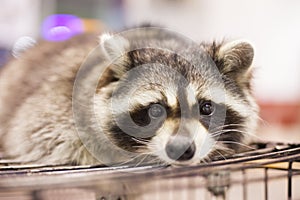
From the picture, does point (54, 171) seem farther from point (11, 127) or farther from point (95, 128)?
point (11, 127)

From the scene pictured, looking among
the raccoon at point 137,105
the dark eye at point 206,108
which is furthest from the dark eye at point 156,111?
the dark eye at point 206,108

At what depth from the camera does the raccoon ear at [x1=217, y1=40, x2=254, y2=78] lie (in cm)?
161

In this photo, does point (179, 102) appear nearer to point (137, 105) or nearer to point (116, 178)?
point (137, 105)

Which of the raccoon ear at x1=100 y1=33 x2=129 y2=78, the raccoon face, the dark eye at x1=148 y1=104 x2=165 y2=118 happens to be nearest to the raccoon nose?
the raccoon face

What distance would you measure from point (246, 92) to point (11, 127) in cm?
78

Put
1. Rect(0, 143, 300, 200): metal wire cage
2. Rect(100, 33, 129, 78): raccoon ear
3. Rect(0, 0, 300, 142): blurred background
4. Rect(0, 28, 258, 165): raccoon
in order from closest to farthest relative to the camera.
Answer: Rect(0, 143, 300, 200): metal wire cage
Rect(0, 28, 258, 165): raccoon
Rect(100, 33, 129, 78): raccoon ear
Rect(0, 0, 300, 142): blurred background

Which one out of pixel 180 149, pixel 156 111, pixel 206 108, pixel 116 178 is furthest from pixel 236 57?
pixel 116 178

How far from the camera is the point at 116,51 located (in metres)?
1.58

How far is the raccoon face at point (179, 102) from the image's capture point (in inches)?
55.1

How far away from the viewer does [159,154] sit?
1376 millimetres

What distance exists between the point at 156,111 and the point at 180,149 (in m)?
0.19

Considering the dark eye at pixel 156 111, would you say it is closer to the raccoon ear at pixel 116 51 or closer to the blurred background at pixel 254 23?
the raccoon ear at pixel 116 51

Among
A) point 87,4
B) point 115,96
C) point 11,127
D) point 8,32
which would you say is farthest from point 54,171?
point 87,4

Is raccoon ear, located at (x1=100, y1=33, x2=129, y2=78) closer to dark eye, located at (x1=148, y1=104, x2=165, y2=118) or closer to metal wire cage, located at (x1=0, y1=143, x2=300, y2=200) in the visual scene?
dark eye, located at (x1=148, y1=104, x2=165, y2=118)
